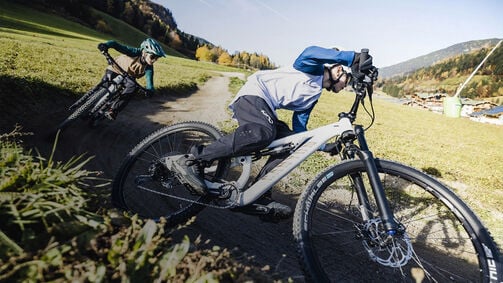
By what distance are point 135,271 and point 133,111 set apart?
961 cm

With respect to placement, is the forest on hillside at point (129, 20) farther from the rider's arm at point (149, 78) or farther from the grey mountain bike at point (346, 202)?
the grey mountain bike at point (346, 202)

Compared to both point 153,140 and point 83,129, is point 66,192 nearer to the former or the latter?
point 153,140

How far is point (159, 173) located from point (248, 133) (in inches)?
55.9

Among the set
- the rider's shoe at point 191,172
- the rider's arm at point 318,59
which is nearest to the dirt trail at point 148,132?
the rider's shoe at point 191,172

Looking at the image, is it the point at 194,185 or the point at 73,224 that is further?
the point at 194,185

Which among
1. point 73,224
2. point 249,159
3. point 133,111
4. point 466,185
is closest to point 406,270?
point 249,159

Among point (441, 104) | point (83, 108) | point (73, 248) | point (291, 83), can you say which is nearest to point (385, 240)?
point (291, 83)

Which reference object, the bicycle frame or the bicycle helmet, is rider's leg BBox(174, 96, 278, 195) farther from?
the bicycle helmet

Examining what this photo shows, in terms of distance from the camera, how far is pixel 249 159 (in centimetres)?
396

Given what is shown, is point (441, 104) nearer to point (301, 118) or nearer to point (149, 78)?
point (149, 78)

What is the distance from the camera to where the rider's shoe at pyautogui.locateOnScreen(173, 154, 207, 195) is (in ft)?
12.6

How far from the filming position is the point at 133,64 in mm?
8359

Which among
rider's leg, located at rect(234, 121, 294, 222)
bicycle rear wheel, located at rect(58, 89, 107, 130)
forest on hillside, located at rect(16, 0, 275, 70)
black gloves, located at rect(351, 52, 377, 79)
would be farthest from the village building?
rider's leg, located at rect(234, 121, 294, 222)

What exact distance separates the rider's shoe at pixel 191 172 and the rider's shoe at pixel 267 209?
521mm
